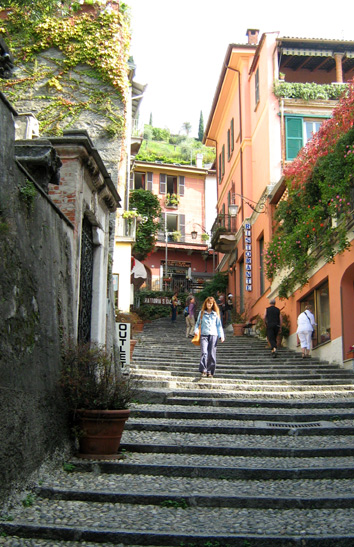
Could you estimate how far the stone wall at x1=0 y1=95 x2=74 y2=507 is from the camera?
5145 millimetres

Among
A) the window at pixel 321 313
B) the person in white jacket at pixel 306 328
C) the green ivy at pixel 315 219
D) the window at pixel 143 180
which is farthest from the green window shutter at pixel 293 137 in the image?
the window at pixel 143 180

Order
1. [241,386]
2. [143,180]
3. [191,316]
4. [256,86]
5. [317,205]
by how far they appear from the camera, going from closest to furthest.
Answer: [241,386] → [317,205] → [191,316] → [256,86] → [143,180]

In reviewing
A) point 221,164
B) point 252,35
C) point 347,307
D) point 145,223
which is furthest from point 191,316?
point 145,223

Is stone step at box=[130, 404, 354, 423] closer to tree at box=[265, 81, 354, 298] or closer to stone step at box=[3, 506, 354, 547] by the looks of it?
stone step at box=[3, 506, 354, 547]

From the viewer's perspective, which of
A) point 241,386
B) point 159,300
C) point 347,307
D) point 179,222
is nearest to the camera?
point 241,386

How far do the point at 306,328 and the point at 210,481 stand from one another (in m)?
9.95

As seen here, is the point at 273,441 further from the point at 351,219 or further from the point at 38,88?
the point at 38,88

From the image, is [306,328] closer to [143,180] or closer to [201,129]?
[143,180]

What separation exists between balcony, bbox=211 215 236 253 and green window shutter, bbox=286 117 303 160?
22.7ft

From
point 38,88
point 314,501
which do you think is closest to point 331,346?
point 38,88

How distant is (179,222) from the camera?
46.5 m

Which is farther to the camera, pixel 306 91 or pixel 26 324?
pixel 306 91

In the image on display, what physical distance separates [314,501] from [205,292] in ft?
84.5

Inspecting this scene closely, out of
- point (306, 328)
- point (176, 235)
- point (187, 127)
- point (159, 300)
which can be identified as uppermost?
point (187, 127)
